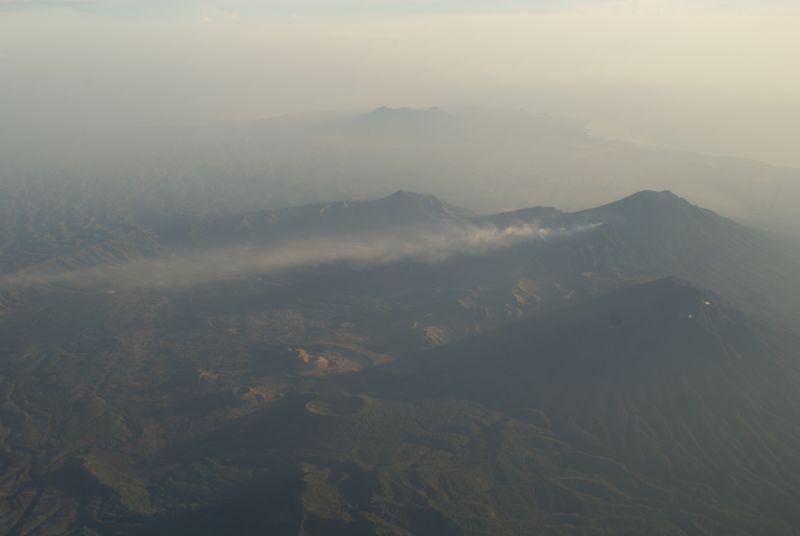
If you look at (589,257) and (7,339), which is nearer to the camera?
(7,339)

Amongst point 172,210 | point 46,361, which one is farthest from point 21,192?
point 46,361

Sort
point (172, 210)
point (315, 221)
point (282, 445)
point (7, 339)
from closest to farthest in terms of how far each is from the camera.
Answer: point (282, 445), point (7, 339), point (315, 221), point (172, 210)

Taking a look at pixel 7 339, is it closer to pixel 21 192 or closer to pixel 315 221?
pixel 315 221

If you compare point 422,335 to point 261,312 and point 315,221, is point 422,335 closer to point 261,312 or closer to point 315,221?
point 261,312

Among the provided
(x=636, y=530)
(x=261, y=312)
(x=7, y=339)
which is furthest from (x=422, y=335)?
(x=7, y=339)

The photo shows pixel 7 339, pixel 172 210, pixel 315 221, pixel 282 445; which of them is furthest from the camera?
pixel 172 210

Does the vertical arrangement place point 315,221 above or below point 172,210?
above

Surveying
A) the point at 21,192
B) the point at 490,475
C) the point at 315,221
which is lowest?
the point at 21,192

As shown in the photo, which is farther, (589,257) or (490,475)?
(589,257)

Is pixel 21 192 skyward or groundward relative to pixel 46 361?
groundward
